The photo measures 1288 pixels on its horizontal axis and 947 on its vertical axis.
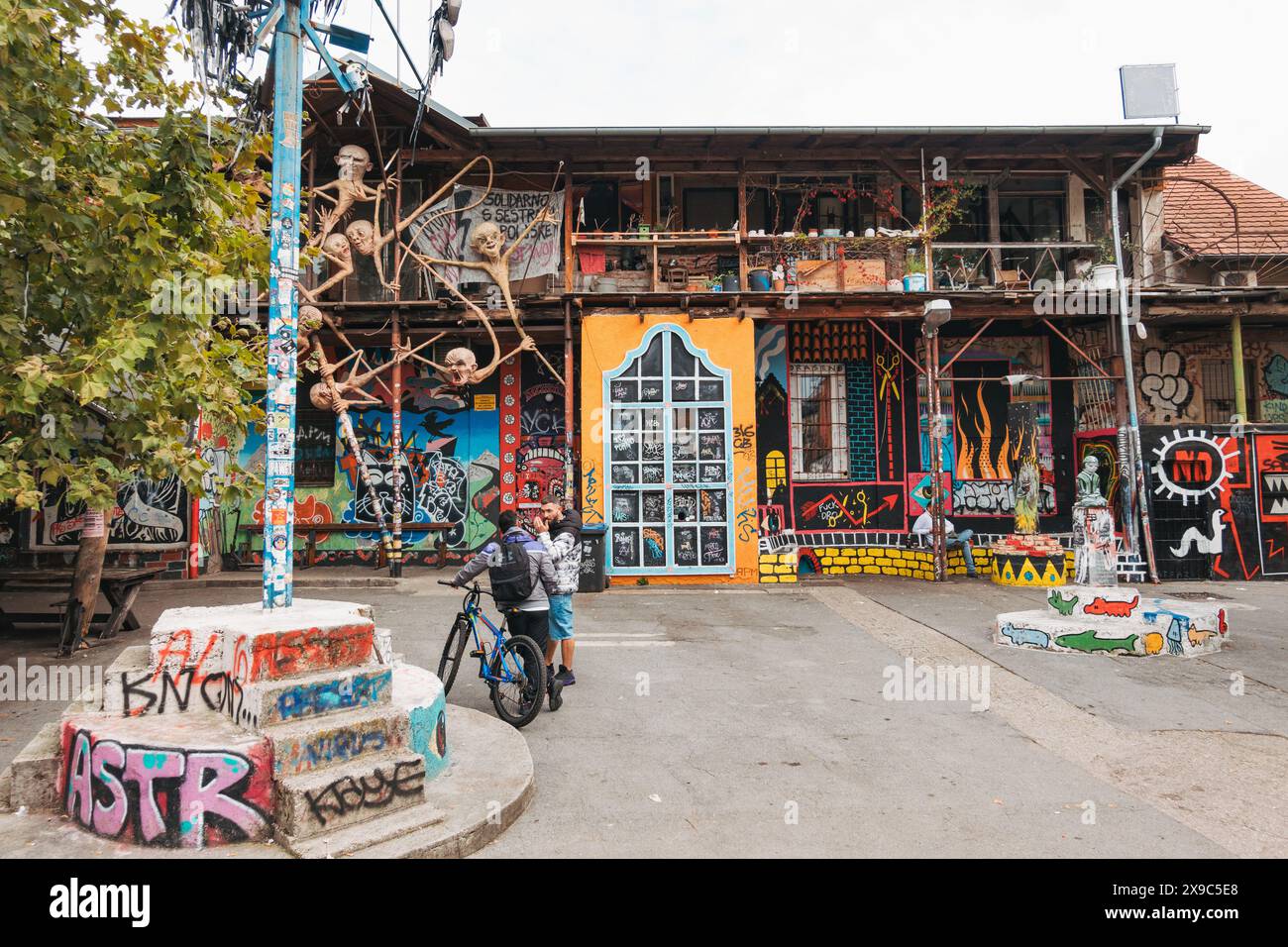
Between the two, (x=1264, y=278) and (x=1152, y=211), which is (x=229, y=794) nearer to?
(x=1152, y=211)

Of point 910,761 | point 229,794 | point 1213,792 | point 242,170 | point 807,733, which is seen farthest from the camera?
point 242,170

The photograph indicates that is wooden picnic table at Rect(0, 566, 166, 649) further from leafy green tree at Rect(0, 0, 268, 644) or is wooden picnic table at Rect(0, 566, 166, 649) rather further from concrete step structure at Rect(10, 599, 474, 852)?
concrete step structure at Rect(10, 599, 474, 852)

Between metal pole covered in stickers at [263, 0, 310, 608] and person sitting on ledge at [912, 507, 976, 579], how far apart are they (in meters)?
11.7

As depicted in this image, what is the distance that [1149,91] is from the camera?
13.8 m

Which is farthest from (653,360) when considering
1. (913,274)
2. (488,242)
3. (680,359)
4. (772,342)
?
(913,274)

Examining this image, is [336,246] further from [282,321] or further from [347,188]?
[282,321]

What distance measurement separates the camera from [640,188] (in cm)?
1532

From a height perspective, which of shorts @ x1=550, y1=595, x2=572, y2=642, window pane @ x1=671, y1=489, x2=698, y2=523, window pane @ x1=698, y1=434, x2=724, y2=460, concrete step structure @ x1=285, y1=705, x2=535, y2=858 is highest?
window pane @ x1=698, y1=434, x2=724, y2=460

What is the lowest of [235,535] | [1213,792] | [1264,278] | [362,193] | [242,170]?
[1213,792]

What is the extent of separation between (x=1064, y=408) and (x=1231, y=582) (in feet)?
13.9

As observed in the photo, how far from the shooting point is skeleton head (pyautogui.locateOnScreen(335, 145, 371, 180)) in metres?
13.8

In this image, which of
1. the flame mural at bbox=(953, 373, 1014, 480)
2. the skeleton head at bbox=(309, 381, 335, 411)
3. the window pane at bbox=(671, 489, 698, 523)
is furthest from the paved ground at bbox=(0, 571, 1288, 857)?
the flame mural at bbox=(953, 373, 1014, 480)

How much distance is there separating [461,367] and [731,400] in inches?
189

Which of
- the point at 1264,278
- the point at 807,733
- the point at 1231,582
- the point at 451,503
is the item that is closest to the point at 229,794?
the point at 807,733
